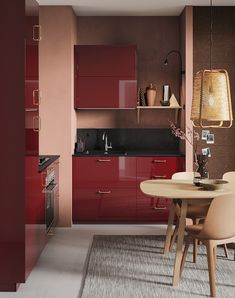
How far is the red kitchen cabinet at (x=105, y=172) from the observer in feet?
23.0

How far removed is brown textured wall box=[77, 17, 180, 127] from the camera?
754 cm

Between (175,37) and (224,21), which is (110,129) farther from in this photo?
(224,21)

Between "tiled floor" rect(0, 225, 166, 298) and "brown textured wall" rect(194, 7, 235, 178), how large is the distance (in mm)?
1096

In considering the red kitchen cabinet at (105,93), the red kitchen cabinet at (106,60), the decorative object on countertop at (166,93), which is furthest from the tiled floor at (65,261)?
the red kitchen cabinet at (106,60)

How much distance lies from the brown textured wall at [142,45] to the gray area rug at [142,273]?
196 centimetres

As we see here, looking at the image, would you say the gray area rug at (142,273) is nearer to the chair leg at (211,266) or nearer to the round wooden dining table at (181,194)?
the chair leg at (211,266)

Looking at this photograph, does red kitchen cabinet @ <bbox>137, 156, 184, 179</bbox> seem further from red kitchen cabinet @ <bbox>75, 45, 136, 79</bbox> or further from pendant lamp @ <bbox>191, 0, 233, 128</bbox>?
pendant lamp @ <bbox>191, 0, 233, 128</bbox>

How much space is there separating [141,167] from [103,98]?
3.22 feet

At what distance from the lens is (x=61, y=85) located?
6.87 m

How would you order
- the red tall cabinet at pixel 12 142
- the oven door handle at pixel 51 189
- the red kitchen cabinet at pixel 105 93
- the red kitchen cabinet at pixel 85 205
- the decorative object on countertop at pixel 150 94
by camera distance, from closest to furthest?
the red tall cabinet at pixel 12 142 < the oven door handle at pixel 51 189 < the red kitchen cabinet at pixel 85 205 < the red kitchen cabinet at pixel 105 93 < the decorative object on countertop at pixel 150 94

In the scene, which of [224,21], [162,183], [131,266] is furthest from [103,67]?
[131,266]

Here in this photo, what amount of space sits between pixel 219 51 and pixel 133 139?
160 cm

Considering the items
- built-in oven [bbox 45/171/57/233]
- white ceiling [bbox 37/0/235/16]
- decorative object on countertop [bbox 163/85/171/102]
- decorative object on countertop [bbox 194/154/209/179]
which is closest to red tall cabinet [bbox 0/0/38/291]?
built-in oven [bbox 45/171/57/233]

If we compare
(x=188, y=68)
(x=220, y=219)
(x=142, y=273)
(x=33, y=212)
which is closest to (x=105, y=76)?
(x=188, y=68)
